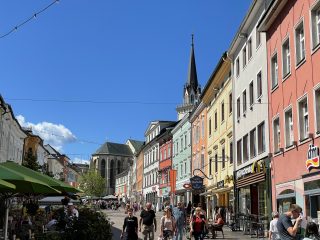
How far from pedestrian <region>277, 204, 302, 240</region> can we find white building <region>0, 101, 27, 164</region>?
3504cm

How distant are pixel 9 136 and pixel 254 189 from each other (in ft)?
105

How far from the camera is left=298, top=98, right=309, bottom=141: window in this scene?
19375 mm

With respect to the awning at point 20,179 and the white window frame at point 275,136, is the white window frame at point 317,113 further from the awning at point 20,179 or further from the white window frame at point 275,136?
the awning at point 20,179

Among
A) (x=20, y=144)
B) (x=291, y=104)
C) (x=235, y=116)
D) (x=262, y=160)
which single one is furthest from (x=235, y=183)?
(x=20, y=144)

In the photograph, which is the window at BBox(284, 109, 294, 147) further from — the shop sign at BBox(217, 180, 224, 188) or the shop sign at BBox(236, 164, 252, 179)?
the shop sign at BBox(217, 180, 224, 188)

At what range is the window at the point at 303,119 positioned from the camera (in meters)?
19.4

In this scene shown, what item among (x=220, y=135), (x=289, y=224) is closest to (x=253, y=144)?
(x=220, y=135)

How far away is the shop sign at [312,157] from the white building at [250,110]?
6.01m

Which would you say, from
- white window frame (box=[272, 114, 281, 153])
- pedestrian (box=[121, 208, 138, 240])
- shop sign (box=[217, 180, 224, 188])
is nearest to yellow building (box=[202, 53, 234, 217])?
shop sign (box=[217, 180, 224, 188])

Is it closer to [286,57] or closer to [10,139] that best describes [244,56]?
[286,57]

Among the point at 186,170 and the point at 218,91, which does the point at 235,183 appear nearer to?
the point at 218,91

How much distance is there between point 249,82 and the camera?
28.3 metres

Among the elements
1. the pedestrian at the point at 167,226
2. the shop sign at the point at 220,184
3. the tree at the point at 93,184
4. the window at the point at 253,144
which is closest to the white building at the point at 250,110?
the window at the point at 253,144

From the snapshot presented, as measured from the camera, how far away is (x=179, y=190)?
2271 inches
